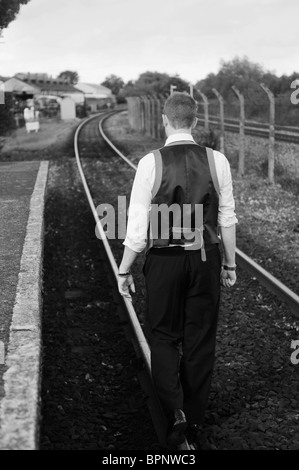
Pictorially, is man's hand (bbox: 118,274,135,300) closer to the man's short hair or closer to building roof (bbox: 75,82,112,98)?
the man's short hair

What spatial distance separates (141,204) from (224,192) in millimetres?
506

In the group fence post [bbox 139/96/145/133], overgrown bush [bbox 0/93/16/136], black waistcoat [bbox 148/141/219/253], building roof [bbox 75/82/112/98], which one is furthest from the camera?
building roof [bbox 75/82/112/98]

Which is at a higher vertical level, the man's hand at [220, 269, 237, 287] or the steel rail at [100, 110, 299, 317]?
the man's hand at [220, 269, 237, 287]

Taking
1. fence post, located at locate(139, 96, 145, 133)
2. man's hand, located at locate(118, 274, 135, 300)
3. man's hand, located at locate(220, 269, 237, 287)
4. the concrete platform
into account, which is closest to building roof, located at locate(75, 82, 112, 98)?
fence post, located at locate(139, 96, 145, 133)

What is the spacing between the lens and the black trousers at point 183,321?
3.71m

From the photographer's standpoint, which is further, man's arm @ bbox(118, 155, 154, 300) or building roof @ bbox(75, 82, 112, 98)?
building roof @ bbox(75, 82, 112, 98)

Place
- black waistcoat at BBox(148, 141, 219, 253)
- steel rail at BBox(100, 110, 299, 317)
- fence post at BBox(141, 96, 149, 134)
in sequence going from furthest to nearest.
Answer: fence post at BBox(141, 96, 149, 134), steel rail at BBox(100, 110, 299, 317), black waistcoat at BBox(148, 141, 219, 253)

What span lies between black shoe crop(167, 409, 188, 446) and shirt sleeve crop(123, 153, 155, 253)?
3.46 ft

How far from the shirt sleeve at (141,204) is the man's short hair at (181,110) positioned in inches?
9.7

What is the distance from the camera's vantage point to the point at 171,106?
3.62 m

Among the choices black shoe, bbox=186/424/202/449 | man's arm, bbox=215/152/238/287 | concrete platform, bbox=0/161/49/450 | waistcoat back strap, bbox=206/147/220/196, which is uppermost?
waistcoat back strap, bbox=206/147/220/196

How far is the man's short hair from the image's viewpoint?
3.59 metres

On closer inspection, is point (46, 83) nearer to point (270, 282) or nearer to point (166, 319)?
point (270, 282)
